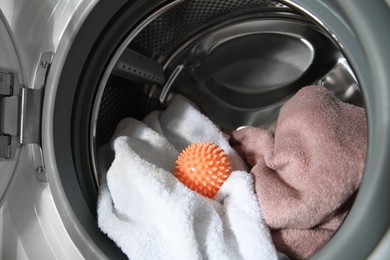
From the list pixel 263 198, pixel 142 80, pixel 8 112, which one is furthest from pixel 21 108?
pixel 263 198

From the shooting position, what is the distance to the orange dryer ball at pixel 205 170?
2.34 feet

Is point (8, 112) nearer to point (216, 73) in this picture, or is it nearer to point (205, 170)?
point (205, 170)

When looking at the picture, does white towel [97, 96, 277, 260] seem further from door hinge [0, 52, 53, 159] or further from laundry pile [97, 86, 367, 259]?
door hinge [0, 52, 53, 159]

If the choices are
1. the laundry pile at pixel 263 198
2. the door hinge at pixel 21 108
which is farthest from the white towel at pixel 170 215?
the door hinge at pixel 21 108

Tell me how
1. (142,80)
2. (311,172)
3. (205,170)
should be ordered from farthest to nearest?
(142,80) < (205,170) < (311,172)

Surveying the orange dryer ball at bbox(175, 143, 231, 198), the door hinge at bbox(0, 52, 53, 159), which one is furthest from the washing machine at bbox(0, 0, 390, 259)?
the orange dryer ball at bbox(175, 143, 231, 198)

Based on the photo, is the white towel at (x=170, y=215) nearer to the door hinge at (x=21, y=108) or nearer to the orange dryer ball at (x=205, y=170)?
the orange dryer ball at (x=205, y=170)

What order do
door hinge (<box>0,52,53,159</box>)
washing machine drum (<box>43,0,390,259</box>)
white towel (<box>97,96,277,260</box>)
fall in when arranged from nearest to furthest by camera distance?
washing machine drum (<box>43,0,390,259</box>)
white towel (<box>97,96,277,260</box>)
door hinge (<box>0,52,53,159</box>)

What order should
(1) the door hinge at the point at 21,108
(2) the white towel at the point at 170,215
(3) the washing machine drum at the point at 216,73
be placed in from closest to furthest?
(3) the washing machine drum at the point at 216,73, (2) the white towel at the point at 170,215, (1) the door hinge at the point at 21,108

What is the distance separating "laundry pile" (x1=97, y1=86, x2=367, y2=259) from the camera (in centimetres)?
57

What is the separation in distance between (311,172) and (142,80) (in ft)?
1.42

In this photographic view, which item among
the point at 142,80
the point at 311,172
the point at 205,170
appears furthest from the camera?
the point at 142,80

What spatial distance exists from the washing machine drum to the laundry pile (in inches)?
2.3

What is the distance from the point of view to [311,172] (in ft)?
1.94
